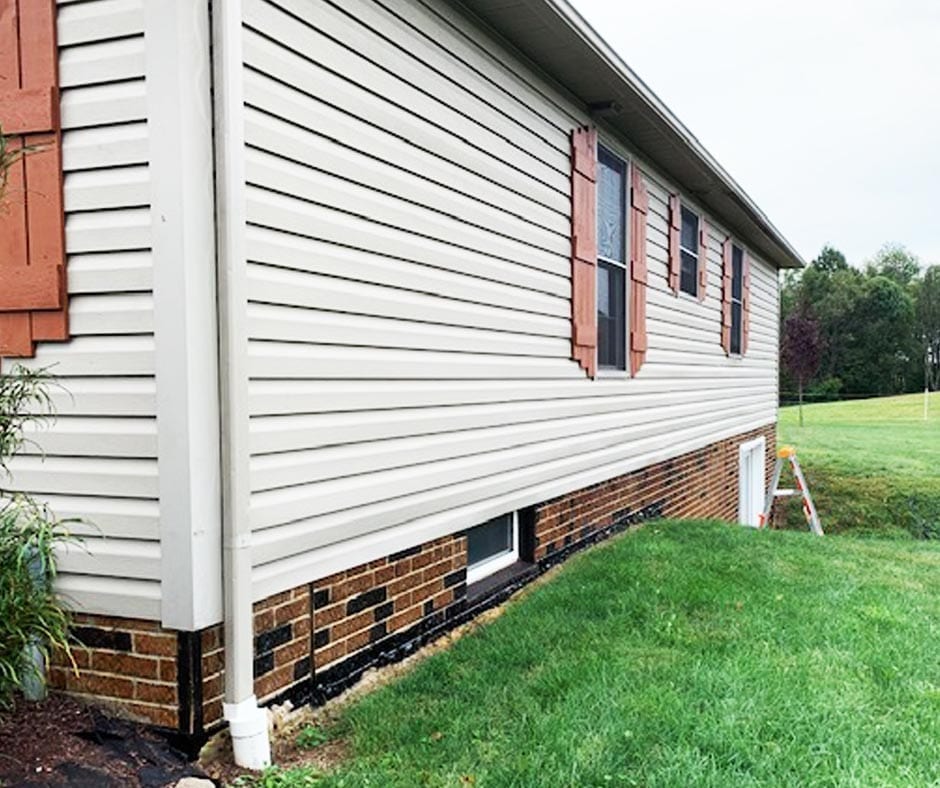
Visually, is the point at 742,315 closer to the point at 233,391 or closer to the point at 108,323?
the point at 233,391

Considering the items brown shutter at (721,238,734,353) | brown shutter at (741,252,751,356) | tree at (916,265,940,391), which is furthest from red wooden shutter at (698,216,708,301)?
tree at (916,265,940,391)

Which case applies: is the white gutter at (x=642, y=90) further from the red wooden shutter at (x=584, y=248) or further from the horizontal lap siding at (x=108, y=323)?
the horizontal lap siding at (x=108, y=323)

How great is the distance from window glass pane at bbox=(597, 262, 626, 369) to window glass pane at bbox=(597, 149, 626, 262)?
146 millimetres

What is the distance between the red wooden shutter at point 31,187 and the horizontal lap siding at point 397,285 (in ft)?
2.09

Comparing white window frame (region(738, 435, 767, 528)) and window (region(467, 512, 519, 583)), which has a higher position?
window (region(467, 512, 519, 583))

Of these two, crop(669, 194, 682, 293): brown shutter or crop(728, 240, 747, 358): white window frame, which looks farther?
crop(728, 240, 747, 358): white window frame

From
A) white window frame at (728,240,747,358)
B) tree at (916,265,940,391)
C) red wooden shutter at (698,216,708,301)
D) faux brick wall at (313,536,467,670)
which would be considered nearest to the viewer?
faux brick wall at (313,536,467,670)

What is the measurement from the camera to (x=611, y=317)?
671cm

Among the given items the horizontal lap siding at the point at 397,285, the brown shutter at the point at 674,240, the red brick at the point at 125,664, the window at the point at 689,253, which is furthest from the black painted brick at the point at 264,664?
the window at the point at 689,253

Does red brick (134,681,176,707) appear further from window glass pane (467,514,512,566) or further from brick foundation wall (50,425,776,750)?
window glass pane (467,514,512,566)

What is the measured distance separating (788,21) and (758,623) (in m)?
27.4

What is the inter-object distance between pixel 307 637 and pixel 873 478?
607 inches

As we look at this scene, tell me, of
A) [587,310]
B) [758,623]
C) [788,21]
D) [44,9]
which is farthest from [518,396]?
[788,21]

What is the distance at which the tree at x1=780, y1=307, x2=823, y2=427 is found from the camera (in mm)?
31391
